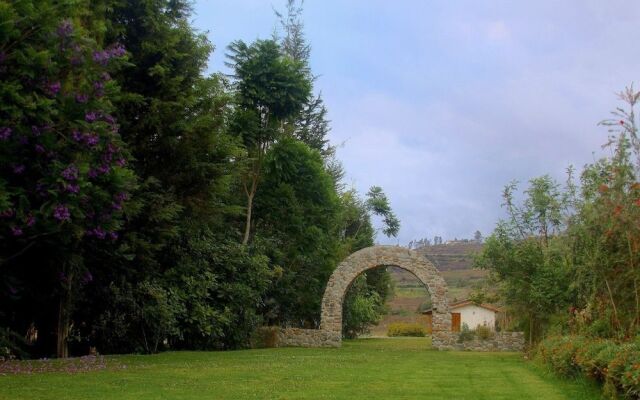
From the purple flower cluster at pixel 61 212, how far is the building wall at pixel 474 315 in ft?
113

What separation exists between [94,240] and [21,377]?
4.01 metres

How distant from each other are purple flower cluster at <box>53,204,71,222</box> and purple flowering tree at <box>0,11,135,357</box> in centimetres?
2

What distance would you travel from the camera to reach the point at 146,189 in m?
16.5

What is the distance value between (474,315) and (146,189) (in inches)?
1214

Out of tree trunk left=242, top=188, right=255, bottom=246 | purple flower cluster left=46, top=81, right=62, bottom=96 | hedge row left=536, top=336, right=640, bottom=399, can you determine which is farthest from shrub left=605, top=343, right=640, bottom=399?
tree trunk left=242, top=188, right=255, bottom=246

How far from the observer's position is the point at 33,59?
10.7 meters

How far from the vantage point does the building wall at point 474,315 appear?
42.7m

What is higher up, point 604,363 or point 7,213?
point 7,213

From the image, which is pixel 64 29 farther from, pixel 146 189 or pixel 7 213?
pixel 146 189

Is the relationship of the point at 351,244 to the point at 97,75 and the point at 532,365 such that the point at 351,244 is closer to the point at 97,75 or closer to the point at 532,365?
the point at 532,365

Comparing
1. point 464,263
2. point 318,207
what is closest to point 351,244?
point 318,207

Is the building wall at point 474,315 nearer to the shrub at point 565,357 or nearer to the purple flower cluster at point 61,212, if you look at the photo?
the shrub at point 565,357

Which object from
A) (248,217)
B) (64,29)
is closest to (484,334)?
(248,217)

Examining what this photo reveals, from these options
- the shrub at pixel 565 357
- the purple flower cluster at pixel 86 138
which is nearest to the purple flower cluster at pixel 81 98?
the purple flower cluster at pixel 86 138
